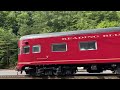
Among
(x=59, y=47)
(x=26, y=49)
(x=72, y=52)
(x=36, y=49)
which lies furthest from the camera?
(x=26, y=49)

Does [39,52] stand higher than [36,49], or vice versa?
[36,49]

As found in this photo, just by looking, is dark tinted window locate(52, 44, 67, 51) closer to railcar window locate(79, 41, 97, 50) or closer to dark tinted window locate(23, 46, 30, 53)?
railcar window locate(79, 41, 97, 50)

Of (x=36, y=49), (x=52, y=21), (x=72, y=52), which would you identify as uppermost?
(x=52, y=21)

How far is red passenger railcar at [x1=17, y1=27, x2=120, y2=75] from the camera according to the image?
17.5 meters

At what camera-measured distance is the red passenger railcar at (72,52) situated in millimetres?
17547

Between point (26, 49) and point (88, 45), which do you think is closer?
point (88, 45)

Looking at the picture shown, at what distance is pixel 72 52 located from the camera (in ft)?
60.3

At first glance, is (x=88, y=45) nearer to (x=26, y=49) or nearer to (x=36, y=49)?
(x=36, y=49)

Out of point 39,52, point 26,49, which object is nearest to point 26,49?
point 26,49

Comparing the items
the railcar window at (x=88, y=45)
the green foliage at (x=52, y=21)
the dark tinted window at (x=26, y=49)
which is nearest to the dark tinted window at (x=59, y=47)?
the railcar window at (x=88, y=45)

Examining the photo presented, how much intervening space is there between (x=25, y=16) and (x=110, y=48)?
159 feet

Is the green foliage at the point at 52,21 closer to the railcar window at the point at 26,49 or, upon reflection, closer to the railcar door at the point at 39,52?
the railcar window at the point at 26,49

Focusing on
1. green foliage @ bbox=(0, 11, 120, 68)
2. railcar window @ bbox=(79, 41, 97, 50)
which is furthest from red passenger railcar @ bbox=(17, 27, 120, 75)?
green foliage @ bbox=(0, 11, 120, 68)
